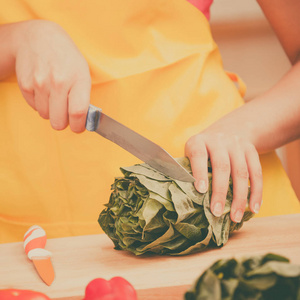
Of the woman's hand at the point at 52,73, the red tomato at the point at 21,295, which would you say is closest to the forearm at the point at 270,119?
the woman's hand at the point at 52,73

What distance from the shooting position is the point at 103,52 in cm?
108

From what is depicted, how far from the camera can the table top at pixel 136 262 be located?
635 mm

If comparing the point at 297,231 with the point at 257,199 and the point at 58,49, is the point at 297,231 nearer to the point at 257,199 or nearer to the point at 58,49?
the point at 257,199

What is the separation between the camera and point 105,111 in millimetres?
1058

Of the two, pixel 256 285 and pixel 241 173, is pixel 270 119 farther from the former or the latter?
pixel 256 285

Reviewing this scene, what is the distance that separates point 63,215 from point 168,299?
53 centimetres

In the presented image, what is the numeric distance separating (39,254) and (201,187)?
1.03 feet

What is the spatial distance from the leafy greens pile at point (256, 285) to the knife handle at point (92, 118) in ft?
1.65

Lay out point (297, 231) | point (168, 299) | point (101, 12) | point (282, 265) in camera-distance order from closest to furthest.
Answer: point (282, 265) → point (168, 299) → point (297, 231) → point (101, 12)

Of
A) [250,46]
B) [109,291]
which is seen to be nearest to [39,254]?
[109,291]

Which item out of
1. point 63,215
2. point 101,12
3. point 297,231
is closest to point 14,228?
point 63,215

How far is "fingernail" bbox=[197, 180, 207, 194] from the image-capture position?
0.75 m

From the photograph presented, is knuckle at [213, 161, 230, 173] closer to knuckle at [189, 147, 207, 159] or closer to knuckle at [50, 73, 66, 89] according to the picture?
knuckle at [189, 147, 207, 159]

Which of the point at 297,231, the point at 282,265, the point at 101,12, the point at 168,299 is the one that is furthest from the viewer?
the point at 101,12
